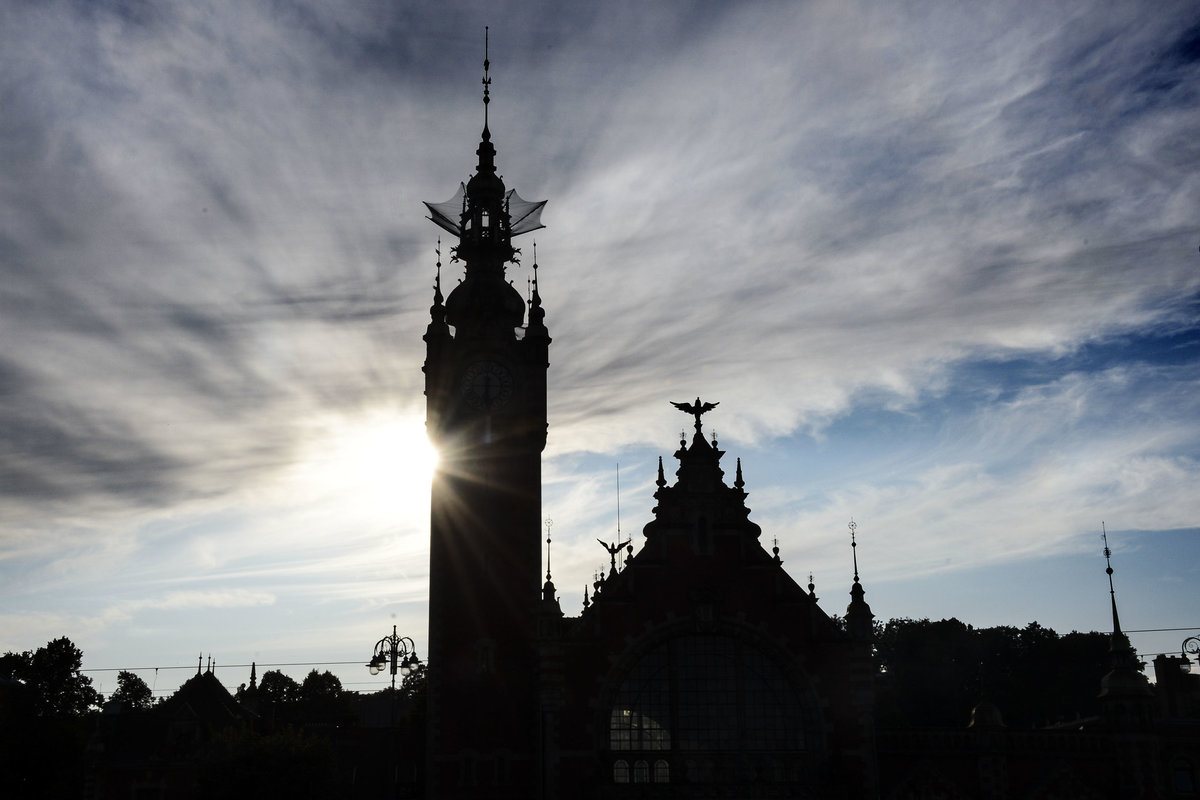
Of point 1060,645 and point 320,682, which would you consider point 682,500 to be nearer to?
point 1060,645

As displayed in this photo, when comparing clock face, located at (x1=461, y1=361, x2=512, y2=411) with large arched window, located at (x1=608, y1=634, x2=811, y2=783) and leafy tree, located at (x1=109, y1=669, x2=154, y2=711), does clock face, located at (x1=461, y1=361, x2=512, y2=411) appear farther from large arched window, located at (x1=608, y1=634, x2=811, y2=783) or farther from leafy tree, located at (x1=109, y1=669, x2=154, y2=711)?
leafy tree, located at (x1=109, y1=669, x2=154, y2=711)

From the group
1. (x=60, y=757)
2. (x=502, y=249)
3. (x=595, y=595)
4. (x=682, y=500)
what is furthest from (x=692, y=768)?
(x=60, y=757)

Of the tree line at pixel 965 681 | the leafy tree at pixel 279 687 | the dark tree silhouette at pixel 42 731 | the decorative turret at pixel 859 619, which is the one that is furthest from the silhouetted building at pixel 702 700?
the leafy tree at pixel 279 687

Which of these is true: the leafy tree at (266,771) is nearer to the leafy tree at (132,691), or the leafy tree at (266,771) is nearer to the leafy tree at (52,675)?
the leafy tree at (52,675)

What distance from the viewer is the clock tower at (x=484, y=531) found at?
170ft

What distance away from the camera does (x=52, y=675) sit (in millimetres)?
71562

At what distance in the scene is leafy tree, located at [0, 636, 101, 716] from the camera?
69.9 meters

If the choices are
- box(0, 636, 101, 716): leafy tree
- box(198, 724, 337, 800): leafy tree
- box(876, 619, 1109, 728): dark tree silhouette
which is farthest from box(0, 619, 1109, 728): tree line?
box(198, 724, 337, 800): leafy tree

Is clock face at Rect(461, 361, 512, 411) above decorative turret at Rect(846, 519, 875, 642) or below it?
above

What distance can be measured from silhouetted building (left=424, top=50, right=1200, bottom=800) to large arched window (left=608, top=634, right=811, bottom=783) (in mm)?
64

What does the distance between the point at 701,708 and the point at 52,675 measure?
46.1 m

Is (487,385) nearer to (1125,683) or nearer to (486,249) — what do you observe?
(486,249)

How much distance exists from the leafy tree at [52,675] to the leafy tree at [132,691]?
41.1 meters

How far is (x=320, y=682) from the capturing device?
129m
